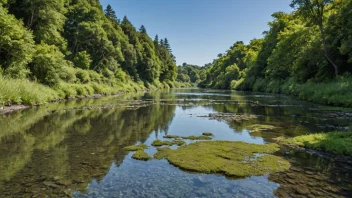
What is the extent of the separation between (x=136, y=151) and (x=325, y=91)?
1121 inches

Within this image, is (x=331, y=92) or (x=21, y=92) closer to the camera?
(x=21, y=92)

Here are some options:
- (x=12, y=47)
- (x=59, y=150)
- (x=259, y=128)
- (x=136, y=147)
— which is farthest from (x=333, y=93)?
(x=12, y=47)

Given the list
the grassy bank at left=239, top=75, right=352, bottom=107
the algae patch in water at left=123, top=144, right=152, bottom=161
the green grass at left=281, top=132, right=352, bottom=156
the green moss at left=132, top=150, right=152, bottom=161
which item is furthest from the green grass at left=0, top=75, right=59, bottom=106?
the grassy bank at left=239, top=75, right=352, bottom=107

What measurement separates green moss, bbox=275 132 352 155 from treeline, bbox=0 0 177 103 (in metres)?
21.5

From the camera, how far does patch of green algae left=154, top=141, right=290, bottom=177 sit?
8.58 meters

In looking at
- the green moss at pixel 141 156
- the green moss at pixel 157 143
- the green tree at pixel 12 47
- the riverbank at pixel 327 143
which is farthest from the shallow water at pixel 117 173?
the green tree at pixel 12 47

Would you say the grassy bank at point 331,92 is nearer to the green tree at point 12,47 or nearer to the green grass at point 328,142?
the green grass at point 328,142

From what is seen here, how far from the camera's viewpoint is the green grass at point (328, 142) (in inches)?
407

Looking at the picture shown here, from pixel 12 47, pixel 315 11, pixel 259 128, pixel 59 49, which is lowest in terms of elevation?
pixel 259 128

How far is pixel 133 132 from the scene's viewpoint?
48.2 ft

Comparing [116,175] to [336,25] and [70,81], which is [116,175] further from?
[336,25]

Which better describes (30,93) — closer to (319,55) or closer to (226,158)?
(226,158)

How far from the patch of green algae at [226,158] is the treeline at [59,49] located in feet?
57.6

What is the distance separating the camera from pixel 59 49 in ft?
152
